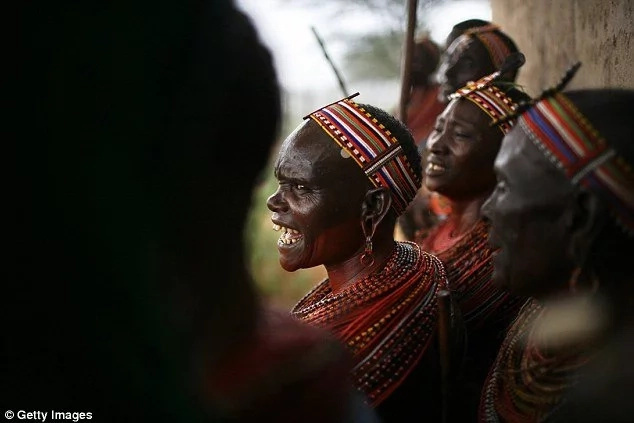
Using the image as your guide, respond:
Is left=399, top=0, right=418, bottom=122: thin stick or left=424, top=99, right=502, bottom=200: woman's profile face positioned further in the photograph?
left=399, top=0, right=418, bottom=122: thin stick

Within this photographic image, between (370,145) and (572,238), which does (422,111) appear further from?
(572,238)

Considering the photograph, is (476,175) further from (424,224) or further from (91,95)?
(91,95)

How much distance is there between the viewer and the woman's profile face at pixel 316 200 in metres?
2.98

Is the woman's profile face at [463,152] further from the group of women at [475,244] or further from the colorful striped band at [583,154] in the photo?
the colorful striped band at [583,154]

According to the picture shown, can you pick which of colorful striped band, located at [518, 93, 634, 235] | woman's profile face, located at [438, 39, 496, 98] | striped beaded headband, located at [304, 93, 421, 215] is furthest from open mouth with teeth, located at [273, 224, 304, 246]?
woman's profile face, located at [438, 39, 496, 98]

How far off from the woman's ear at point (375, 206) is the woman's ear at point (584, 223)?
3.48ft

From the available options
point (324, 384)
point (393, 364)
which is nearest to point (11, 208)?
point (324, 384)

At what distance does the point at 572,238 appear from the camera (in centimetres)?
201

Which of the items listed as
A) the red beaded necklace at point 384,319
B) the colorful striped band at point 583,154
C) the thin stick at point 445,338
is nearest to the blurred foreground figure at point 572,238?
the colorful striped band at point 583,154

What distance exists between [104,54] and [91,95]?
0.21 ft

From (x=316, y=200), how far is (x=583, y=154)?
1.22 m

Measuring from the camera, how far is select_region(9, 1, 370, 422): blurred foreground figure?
119 centimetres

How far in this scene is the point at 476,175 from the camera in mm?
3615

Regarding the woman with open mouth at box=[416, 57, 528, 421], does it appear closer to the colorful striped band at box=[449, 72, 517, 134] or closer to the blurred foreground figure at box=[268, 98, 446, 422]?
the colorful striped band at box=[449, 72, 517, 134]
